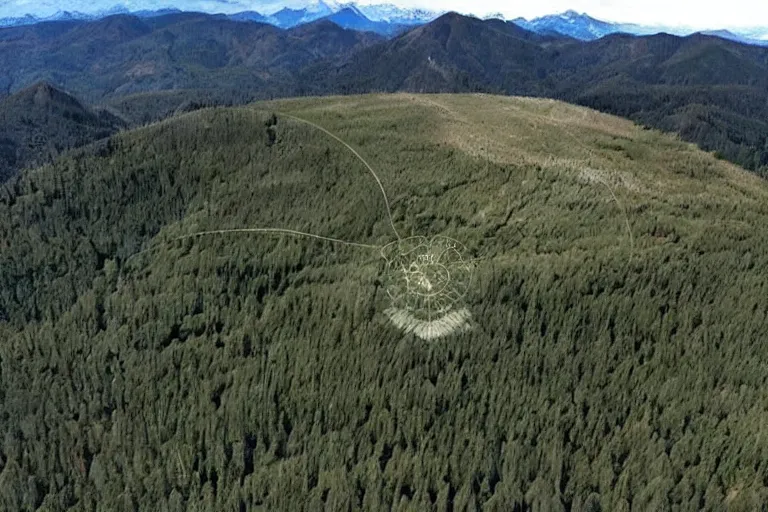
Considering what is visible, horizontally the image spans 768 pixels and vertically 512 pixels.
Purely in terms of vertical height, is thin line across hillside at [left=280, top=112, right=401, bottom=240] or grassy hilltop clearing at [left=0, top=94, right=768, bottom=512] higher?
thin line across hillside at [left=280, top=112, right=401, bottom=240]

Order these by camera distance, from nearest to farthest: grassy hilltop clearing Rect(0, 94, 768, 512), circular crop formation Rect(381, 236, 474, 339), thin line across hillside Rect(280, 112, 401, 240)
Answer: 1. grassy hilltop clearing Rect(0, 94, 768, 512)
2. circular crop formation Rect(381, 236, 474, 339)
3. thin line across hillside Rect(280, 112, 401, 240)

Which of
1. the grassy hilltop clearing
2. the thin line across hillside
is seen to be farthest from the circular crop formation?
the thin line across hillside

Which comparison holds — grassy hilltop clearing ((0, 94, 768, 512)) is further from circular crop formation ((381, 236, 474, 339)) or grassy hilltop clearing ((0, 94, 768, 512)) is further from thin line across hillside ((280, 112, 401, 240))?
circular crop formation ((381, 236, 474, 339))

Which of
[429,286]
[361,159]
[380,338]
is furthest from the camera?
[361,159]

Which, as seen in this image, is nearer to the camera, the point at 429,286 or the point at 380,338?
the point at 429,286

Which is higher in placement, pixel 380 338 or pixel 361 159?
pixel 361 159

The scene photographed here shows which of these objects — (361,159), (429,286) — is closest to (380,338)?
(429,286)

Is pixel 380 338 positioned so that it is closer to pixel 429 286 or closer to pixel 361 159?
pixel 429 286

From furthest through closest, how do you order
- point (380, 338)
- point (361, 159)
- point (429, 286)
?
point (361, 159) < point (380, 338) < point (429, 286)
